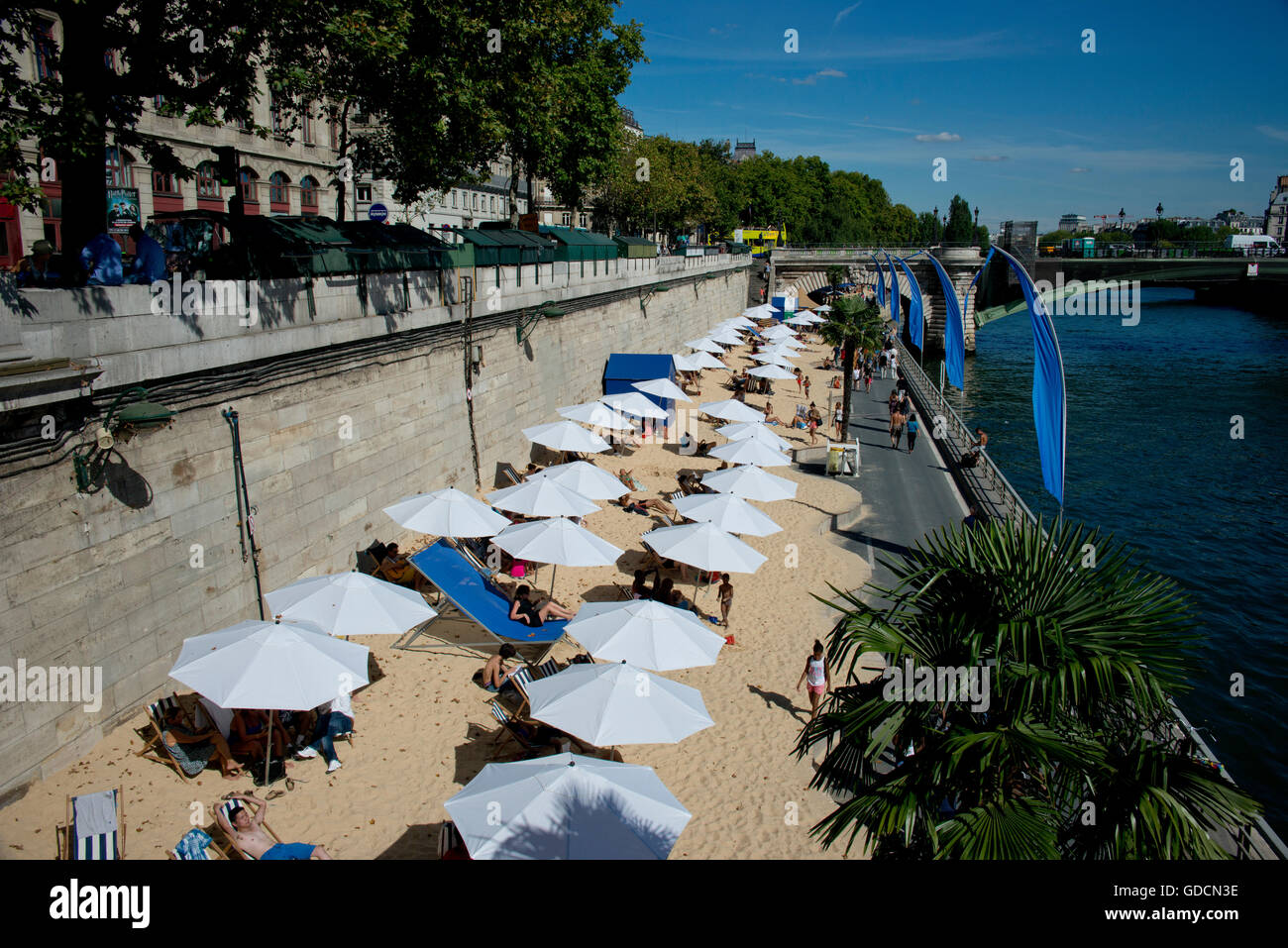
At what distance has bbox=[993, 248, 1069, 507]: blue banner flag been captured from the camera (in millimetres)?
13250

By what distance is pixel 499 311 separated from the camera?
20.7 meters

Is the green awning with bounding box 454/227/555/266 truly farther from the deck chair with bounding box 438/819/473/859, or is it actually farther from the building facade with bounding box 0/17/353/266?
the deck chair with bounding box 438/819/473/859

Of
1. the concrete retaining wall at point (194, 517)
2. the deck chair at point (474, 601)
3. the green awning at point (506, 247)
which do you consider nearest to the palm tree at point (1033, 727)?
the deck chair at point (474, 601)

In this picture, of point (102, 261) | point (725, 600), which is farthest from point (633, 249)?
point (102, 261)

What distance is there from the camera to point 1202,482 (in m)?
31.0

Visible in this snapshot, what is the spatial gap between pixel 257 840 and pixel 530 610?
5874mm

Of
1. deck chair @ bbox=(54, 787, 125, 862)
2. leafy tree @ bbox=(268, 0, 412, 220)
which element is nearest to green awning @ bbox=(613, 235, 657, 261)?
leafy tree @ bbox=(268, 0, 412, 220)

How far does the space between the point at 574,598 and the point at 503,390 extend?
792 centimetres

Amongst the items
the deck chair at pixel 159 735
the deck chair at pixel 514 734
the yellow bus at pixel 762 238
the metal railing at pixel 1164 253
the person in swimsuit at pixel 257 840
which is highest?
the yellow bus at pixel 762 238

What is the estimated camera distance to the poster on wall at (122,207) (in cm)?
2489

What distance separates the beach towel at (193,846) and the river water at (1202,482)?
26.8ft

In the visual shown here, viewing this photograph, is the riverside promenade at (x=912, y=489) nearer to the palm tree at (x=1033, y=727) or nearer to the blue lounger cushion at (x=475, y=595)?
the blue lounger cushion at (x=475, y=595)
